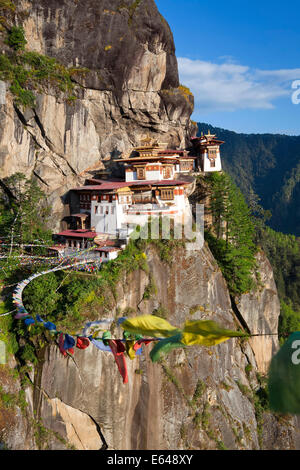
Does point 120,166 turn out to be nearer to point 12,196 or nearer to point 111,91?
point 111,91

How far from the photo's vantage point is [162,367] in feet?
68.3

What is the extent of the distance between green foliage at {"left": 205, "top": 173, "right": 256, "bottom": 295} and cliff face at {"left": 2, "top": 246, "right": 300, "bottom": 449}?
2071 millimetres


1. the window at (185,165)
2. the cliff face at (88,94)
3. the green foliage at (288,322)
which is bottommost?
the green foliage at (288,322)

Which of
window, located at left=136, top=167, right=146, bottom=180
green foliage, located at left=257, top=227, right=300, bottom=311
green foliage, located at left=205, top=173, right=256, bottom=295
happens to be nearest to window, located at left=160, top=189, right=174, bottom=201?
window, located at left=136, top=167, right=146, bottom=180

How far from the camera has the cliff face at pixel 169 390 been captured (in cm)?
1712

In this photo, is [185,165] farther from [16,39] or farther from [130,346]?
[130,346]

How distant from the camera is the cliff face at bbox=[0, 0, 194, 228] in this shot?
28297 mm

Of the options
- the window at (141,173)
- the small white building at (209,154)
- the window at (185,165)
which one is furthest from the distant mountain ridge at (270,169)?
the window at (141,173)

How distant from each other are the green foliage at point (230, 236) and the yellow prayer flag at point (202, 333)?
88.2ft

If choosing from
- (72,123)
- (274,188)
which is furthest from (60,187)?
(274,188)

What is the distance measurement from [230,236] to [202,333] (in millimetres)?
29266

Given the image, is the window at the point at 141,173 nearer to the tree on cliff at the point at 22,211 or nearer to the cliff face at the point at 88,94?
the cliff face at the point at 88,94

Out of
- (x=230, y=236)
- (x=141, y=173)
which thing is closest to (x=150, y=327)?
(x=141, y=173)

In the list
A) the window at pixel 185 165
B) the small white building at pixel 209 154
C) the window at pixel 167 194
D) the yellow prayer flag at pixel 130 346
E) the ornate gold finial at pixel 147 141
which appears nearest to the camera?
the yellow prayer flag at pixel 130 346
